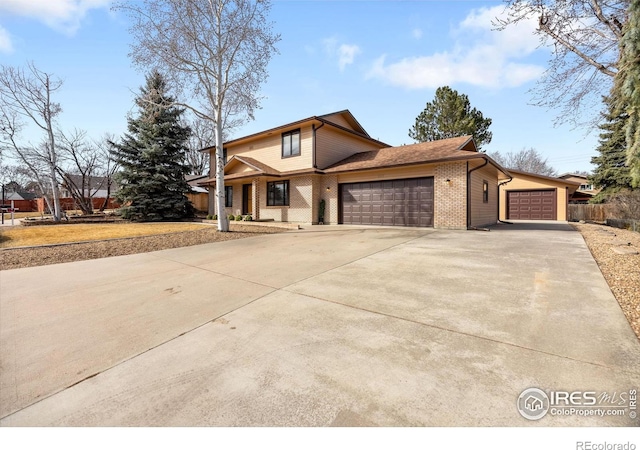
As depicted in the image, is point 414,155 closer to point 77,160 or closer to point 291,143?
point 291,143

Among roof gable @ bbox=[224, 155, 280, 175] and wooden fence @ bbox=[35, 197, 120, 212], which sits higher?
roof gable @ bbox=[224, 155, 280, 175]

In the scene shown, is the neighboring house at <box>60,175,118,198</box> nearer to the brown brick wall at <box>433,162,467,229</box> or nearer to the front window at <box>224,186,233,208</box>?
the front window at <box>224,186,233,208</box>

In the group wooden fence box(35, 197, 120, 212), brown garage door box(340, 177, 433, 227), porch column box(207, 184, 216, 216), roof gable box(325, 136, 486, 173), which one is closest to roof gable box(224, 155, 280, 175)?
porch column box(207, 184, 216, 216)

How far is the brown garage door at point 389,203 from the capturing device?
12.5 metres

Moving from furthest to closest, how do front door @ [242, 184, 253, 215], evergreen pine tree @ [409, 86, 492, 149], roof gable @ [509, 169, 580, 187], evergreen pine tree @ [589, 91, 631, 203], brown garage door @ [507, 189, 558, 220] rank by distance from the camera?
1. evergreen pine tree @ [409, 86, 492, 149]
2. evergreen pine tree @ [589, 91, 631, 203]
3. brown garage door @ [507, 189, 558, 220]
4. roof gable @ [509, 169, 580, 187]
5. front door @ [242, 184, 253, 215]

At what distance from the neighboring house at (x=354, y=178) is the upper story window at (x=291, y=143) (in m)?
0.06

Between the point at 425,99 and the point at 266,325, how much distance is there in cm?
2876

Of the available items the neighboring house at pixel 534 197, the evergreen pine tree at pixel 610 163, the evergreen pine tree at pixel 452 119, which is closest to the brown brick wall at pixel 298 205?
the neighboring house at pixel 534 197

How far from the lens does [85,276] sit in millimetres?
5430

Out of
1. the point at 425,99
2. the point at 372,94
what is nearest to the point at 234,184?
the point at 372,94

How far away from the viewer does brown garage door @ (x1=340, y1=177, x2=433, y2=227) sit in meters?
12.5

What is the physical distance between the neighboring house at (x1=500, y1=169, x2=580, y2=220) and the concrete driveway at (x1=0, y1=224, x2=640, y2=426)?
727 inches

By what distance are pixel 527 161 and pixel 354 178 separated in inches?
2054
